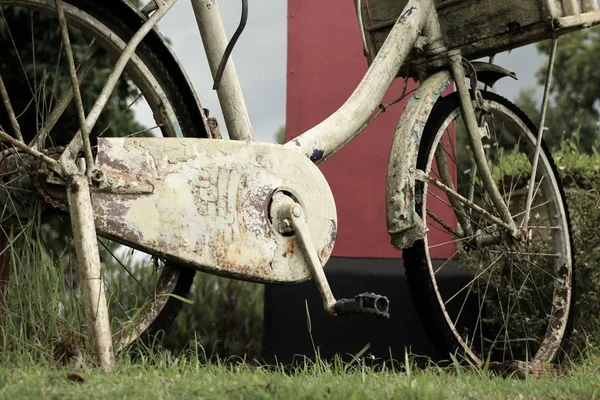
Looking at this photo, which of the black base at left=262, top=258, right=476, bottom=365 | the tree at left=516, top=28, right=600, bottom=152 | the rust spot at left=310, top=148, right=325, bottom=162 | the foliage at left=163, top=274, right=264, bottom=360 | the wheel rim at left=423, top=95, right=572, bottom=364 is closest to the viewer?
the rust spot at left=310, top=148, right=325, bottom=162

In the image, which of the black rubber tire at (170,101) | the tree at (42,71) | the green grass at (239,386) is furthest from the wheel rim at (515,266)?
the tree at (42,71)

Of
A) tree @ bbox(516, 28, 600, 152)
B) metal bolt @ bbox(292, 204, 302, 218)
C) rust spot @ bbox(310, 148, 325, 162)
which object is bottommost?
metal bolt @ bbox(292, 204, 302, 218)

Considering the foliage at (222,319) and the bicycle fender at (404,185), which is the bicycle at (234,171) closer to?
the bicycle fender at (404,185)

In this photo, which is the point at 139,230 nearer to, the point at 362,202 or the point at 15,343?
the point at 15,343

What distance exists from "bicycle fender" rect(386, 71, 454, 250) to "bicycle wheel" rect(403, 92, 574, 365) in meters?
0.05

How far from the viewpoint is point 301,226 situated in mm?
2311

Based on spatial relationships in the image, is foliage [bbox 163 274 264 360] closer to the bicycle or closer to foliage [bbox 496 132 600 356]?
foliage [bbox 496 132 600 356]

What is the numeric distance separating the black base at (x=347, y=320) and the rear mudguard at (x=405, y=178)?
0.96 meters

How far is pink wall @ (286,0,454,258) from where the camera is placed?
3.64 metres

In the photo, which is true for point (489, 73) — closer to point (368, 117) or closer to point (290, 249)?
point (368, 117)

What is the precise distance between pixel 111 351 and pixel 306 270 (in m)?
0.59

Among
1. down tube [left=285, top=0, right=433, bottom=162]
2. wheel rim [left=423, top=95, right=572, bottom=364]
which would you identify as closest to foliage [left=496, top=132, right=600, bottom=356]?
wheel rim [left=423, top=95, right=572, bottom=364]

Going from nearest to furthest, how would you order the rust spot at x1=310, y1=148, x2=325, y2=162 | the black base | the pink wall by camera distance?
the rust spot at x1=310, y1=148, x2=325, y2=162, the black base, the pink wall

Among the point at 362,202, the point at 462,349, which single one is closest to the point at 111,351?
the point at 462,349
